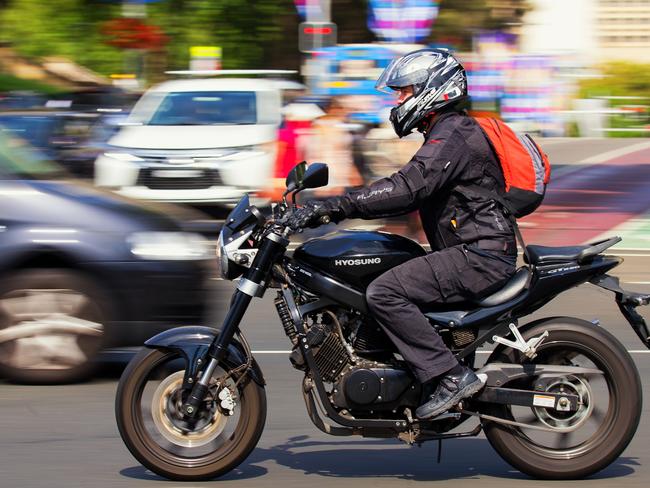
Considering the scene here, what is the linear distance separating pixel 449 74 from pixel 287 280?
3.54 ft

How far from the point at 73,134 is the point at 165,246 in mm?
10418

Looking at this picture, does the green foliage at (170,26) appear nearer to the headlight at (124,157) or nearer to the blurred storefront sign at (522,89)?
the blurred storefront sign at (522,89)

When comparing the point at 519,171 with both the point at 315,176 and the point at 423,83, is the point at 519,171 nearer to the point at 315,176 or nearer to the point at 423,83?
the point at 423,83

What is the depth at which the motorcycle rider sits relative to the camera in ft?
16.7

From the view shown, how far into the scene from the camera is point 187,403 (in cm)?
521

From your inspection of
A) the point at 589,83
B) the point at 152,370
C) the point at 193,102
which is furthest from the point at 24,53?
the point at 152,370

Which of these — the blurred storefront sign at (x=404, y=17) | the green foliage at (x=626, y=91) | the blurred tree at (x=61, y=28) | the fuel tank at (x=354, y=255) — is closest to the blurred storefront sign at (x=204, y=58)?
the blurred storefront sign at (x=404, y=17)

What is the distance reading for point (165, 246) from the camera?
750cm

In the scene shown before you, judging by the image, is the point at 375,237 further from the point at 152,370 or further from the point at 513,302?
the point at 152,370

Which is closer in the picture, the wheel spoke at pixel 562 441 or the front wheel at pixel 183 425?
the front wheel at pixel 183 425

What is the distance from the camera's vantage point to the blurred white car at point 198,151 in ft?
48.7

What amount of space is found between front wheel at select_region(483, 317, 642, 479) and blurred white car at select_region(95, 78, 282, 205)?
9632 millimetres

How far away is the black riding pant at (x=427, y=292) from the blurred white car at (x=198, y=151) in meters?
9.70

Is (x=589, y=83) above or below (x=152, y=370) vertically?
below
